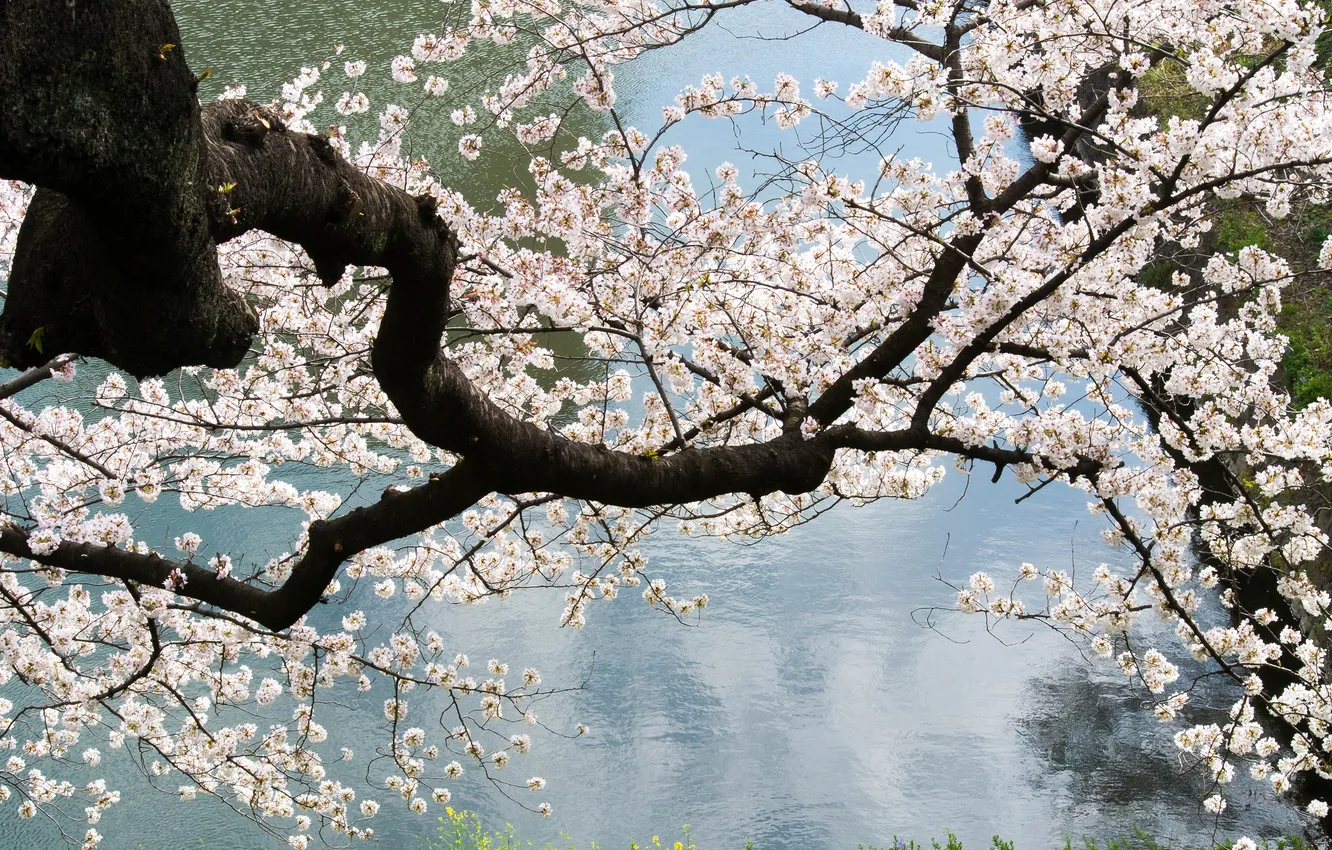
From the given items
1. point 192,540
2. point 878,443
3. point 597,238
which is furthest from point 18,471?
point 878,443

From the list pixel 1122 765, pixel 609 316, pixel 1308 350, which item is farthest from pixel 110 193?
pixel 1308 350

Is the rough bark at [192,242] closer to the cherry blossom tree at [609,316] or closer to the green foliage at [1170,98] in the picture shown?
the cherry blossom tree at [609,316]

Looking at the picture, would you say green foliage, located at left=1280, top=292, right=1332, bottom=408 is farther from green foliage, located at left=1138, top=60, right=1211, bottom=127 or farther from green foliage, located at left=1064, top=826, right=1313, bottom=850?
green foliage, located at left=1064, top=826, right=1313, bottom=850

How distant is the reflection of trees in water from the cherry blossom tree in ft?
4.38

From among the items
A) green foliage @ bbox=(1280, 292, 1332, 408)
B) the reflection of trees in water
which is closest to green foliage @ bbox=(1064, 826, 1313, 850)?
the reflection of trees in water

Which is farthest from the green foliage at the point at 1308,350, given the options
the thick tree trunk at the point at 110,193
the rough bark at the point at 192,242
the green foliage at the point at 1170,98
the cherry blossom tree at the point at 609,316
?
the thick tree trunk at the point at 110,193

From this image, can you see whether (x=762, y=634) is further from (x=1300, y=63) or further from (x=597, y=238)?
(x=1300, y=63)

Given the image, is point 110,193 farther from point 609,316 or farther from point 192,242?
point 609,316

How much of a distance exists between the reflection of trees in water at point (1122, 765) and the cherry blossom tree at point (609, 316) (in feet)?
4.38

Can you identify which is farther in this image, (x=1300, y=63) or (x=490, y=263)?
(x=490, y=263)

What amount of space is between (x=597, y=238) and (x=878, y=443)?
54.9 inches

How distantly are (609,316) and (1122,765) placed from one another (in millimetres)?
4708

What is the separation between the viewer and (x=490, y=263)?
3430 mm

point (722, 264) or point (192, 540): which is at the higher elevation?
point (722, 264)
